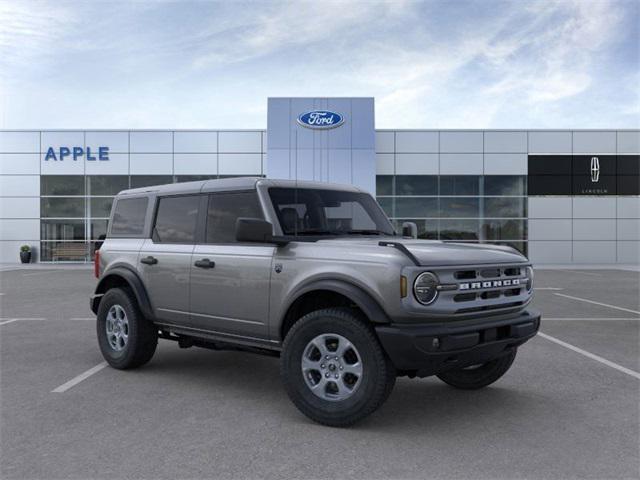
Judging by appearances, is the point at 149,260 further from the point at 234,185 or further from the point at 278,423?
the point at 278,423

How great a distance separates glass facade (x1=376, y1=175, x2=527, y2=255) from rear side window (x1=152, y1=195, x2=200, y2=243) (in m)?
23.7

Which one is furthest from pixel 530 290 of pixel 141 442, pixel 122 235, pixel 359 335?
pixel 122 235

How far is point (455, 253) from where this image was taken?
437cm

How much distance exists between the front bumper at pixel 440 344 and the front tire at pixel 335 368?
0.48 ft

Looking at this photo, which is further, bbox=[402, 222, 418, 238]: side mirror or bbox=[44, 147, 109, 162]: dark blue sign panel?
bbox=[44, 147, 109, 162]: dark blue sign panel

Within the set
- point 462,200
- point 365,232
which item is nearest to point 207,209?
point 365,232

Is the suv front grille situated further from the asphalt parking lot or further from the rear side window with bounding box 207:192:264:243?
the rear side window with bounding box 207:192:264:243

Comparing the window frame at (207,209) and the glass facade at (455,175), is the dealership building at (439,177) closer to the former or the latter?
the glass facade at (455,175)

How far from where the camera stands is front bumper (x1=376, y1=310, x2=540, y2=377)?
395cm

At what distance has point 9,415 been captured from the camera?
178 inches

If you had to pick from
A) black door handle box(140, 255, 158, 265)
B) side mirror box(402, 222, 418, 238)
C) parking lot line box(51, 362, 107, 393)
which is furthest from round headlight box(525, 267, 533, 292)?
parking lot line box(51, 362, 107, 393)

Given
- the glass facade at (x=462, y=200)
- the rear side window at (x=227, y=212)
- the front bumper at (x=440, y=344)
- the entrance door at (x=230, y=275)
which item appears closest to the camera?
the front bumper at (x=440, y=344)

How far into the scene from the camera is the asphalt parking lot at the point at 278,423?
3539 millimetres

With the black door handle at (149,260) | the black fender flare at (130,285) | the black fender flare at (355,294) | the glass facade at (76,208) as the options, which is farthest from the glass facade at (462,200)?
the black fender flare at (355,294)
